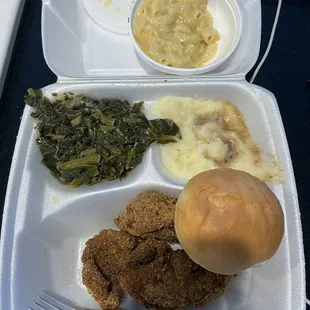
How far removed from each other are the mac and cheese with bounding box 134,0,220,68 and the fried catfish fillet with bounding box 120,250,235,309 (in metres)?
0.91

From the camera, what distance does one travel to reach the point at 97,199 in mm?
1508

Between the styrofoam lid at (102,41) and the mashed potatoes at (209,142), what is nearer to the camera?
the mashed potatoes at (209,142)

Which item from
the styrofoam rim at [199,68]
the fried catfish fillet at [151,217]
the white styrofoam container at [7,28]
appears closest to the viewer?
the fried catfish fillet at [151,217]

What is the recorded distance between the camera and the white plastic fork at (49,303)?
1.34 m

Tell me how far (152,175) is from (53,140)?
1.41 feet

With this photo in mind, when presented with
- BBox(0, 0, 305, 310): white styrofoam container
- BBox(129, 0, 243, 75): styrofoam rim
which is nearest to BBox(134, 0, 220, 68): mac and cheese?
BBox(129, 0, 243, 75): styrofoam rim

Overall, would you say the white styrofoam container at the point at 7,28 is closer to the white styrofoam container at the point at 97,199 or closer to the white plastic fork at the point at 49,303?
the white styrofoam container at the point at 97,199

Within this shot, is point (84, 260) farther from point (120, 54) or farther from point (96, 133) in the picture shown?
point (120, 54)

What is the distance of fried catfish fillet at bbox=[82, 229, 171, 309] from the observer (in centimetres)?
139

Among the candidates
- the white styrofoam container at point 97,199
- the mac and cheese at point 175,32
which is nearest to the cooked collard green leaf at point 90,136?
the white styrofoam container at point 97,199

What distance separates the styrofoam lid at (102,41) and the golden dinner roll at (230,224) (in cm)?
69

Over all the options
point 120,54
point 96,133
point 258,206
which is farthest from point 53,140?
point 258,206

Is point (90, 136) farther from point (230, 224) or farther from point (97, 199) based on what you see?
point (230, 224)

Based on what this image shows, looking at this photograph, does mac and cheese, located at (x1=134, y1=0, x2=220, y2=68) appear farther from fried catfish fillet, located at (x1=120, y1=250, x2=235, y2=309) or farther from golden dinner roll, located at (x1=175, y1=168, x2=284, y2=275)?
fried catfish fillet, located at (x1=120, y1=250, x2=235, y2=309)
